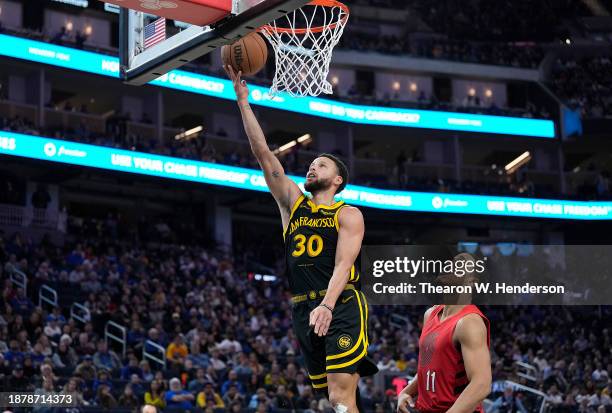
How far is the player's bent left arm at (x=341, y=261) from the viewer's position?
5.55 meters

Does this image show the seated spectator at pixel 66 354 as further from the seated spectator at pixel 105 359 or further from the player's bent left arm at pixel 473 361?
the player's bent left arm at pixel 473 361

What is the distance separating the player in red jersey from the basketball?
2171mm

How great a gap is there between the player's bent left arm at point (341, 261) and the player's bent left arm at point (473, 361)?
0.73 metres

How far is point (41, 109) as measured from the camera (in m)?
27.9

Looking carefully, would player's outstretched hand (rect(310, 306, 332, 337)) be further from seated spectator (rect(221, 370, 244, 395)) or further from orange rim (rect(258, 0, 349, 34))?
seated spectator (rect(221, 370, 244, 395))

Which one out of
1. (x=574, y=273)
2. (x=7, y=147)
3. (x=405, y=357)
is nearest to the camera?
(x=405, y=357)

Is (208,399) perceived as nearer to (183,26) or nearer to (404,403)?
(183,26)

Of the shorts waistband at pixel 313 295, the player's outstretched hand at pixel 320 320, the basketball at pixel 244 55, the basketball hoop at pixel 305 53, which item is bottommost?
the player's outstretched hand at pixel 320 320

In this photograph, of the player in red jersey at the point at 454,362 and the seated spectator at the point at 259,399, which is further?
the seated spectator at the point at 259,399

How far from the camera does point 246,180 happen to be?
28781 mm

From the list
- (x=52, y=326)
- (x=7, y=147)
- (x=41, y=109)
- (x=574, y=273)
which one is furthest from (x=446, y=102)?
(x=52, y=326)

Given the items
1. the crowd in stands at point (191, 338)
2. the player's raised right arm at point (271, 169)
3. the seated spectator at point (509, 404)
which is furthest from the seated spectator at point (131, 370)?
the player's raised right arm at point (271, 169)

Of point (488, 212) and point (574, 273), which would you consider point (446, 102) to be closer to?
point (488, 212)

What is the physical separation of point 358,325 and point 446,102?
32551 millimetres
